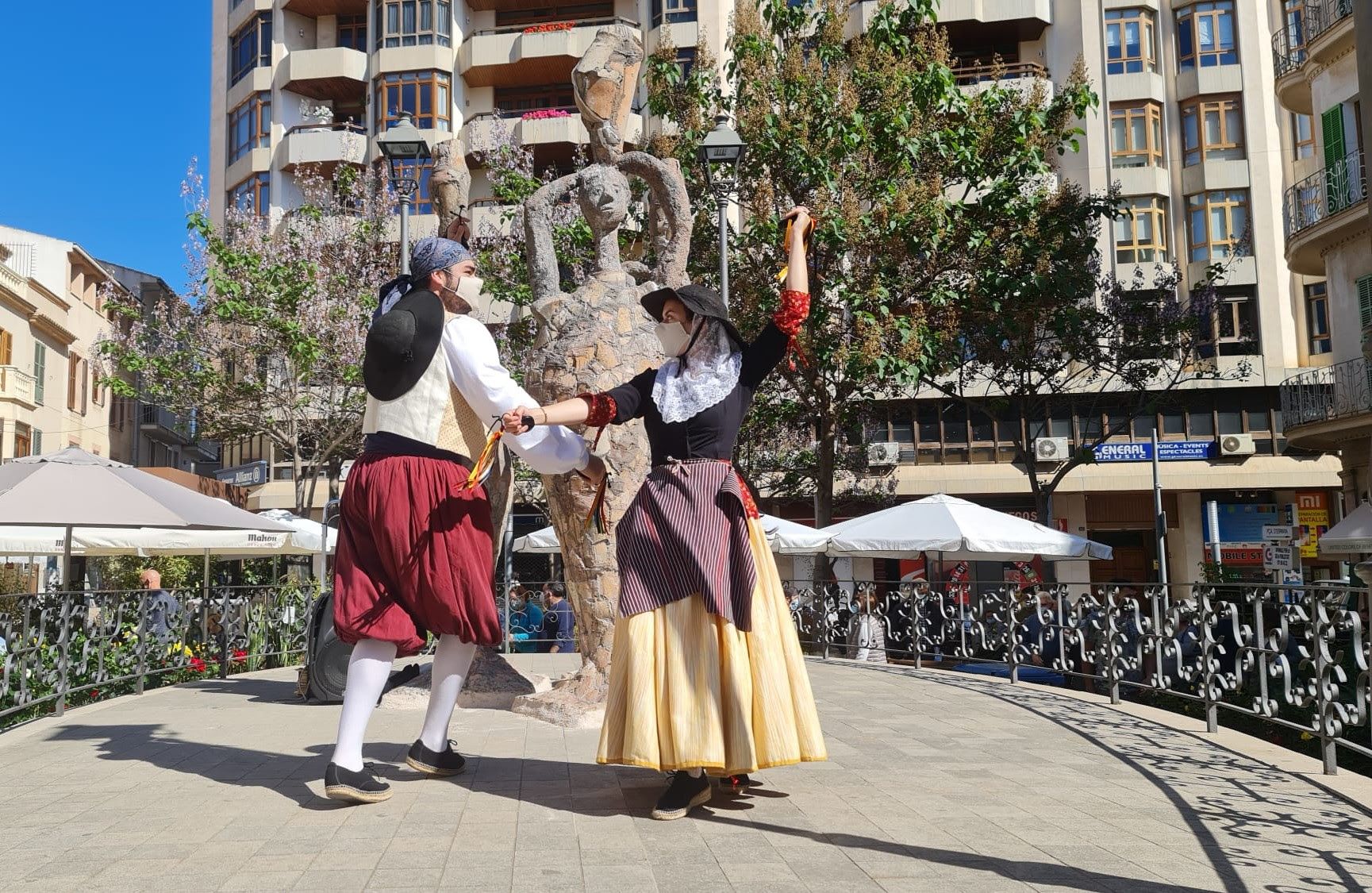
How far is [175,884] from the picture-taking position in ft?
10.9

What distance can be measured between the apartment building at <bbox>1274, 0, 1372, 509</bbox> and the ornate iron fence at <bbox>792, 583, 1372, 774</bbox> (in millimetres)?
11613

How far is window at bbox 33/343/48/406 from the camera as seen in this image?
35.5 metres

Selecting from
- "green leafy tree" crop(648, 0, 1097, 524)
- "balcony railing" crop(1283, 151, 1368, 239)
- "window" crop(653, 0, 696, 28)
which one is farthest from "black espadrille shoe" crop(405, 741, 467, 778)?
"window" crop(653, 0, 696, 28)

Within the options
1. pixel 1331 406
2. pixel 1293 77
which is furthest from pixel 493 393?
pixel 1293 77

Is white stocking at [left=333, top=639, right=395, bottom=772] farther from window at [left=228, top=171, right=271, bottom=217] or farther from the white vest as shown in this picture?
→ window at [left=228, top=171, right=271, bottom=217]

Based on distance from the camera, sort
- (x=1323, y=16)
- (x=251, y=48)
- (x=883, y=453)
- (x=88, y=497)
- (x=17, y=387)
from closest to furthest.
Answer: (x=88, y=497) < (x=1323, y=16) < (x=883, y=453) < (x=17, y=387) < (x=251, y=48)

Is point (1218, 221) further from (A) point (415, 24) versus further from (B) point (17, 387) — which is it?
(B) point (17, 387)

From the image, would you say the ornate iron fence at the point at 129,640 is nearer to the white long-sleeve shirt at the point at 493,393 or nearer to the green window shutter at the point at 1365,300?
the white long-sleeve shirt at the point at 493,393

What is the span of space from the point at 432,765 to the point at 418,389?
59.6 inches

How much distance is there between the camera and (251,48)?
37438 millimetres

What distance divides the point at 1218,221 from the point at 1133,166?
2712 millimetres

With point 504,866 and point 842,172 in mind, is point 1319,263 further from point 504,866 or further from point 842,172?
point 504,866

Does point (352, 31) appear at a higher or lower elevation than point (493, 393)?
higher

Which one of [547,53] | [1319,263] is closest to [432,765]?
[1319,263]
